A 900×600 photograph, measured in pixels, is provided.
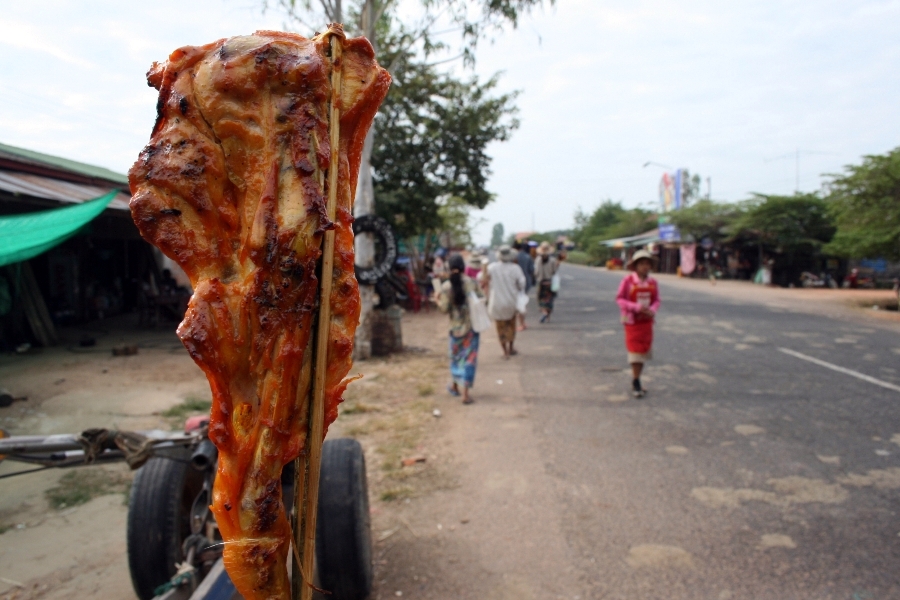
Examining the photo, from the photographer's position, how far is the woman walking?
7039mm

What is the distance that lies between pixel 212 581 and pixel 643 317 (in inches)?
226

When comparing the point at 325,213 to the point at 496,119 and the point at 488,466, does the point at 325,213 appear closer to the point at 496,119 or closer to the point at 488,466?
the point at 488,466

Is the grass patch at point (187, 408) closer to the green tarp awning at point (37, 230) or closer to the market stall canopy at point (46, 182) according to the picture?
the green tarp awning at point (37, 230)

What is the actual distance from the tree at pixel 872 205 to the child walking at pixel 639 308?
13.3 meters

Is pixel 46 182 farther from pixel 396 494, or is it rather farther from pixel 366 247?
pixel 396 494

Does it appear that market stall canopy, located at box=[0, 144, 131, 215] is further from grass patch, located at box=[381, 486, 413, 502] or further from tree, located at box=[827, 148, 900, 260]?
tree, located at box=[827, 148, 900, 260]

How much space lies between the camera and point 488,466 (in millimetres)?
5004

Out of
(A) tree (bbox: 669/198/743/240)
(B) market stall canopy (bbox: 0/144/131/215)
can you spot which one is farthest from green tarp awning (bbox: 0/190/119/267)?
(A) tree (bbox: 669/198/743/240)

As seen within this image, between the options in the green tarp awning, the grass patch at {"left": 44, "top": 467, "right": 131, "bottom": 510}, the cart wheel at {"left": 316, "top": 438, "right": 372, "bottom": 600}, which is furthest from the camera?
the green tarp awning

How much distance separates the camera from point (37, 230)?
23.5ft

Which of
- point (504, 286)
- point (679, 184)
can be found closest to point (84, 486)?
point (504, 286)

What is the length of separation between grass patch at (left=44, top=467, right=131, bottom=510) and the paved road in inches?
144

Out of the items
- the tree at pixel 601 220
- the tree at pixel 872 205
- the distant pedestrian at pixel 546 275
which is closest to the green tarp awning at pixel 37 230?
the distant pedestrian at pixel 546 275

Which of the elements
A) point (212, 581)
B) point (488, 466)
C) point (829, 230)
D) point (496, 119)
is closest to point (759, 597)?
point (488, 466)
